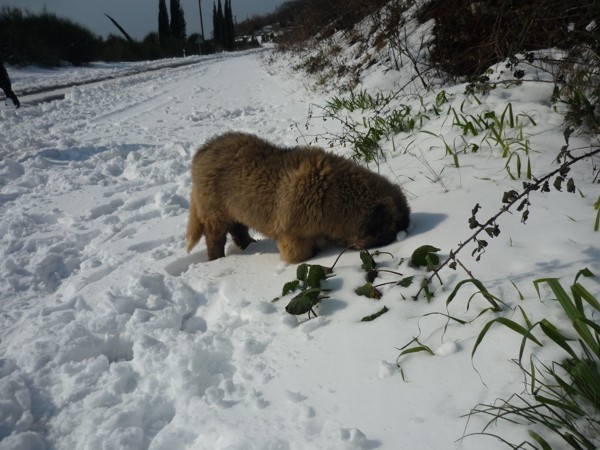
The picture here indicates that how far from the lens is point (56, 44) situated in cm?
2697

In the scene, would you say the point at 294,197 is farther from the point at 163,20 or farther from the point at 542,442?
the point at 163,20

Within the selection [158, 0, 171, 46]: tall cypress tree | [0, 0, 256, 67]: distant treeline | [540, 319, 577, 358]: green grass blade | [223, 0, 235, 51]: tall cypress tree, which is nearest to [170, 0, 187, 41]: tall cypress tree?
[158, 0, 171, 46]: tall cypress tree

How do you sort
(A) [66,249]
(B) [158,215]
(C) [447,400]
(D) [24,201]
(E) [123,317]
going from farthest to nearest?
(D) [24,201] → (B) [158,215] → (A) [66,249] → (E) [123,317] → (C) [447,400]

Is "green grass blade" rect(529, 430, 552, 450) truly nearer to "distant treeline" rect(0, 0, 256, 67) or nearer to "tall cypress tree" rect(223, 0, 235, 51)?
"distant treeline" rect(0, 0, 256, 67)

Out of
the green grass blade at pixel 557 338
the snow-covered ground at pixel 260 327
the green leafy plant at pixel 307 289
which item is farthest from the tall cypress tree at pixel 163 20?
the green grass blade at pixel 557 338

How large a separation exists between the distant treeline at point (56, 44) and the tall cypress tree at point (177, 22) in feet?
39.0

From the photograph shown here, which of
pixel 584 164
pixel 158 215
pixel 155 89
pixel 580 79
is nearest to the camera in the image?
pixel 584 164

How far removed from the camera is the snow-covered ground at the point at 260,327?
5.81 ft

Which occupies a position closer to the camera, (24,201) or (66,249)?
(66,249)

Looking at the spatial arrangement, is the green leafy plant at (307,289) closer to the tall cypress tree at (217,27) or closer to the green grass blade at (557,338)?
the green grass blade at (557,338)

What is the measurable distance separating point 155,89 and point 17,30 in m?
14.7

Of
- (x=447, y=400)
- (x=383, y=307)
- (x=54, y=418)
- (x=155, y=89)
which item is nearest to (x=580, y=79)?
(x=383, y=307)

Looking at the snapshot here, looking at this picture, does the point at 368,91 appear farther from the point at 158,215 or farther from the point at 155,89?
the point at 155,89

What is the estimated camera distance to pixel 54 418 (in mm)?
2150
